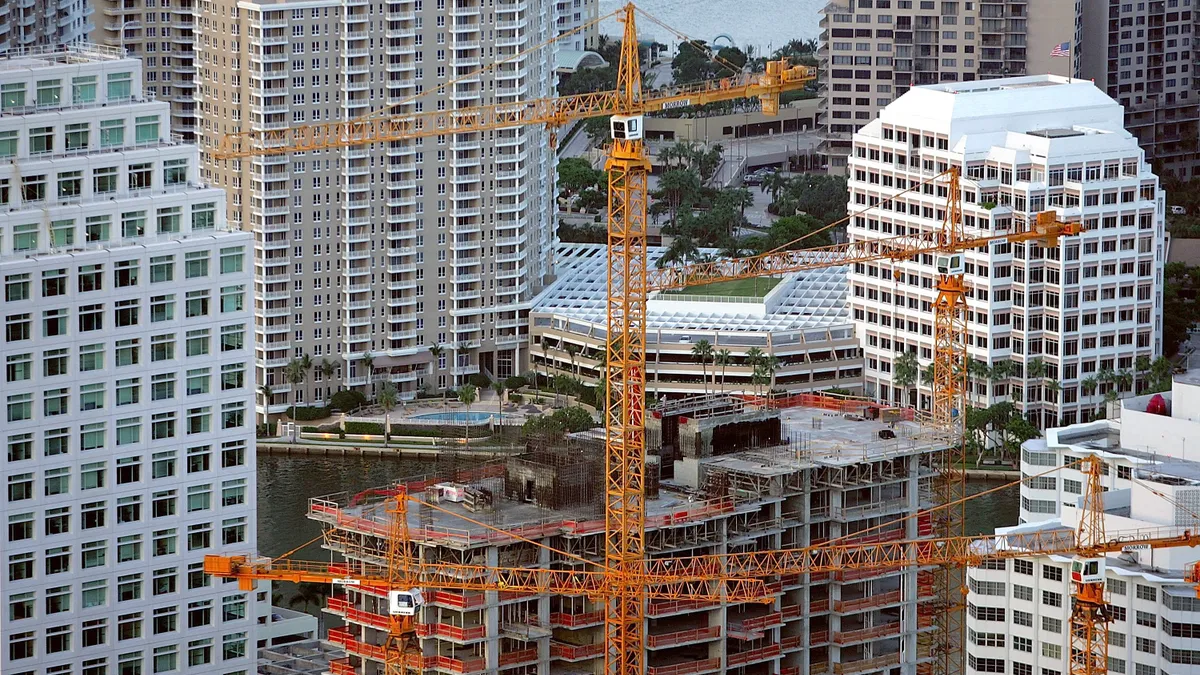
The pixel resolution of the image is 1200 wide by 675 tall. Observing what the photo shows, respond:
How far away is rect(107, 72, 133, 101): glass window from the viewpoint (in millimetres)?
161000

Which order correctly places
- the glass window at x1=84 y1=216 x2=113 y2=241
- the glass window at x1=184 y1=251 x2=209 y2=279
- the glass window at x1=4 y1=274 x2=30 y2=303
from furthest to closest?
the glass window at x1=184 y1=251 x2=209 y2=279 → the glass window at x1=84 y1=216 x2=113 y2=241 → the glass window at x1=4 y1=274 x2=30 y2=303

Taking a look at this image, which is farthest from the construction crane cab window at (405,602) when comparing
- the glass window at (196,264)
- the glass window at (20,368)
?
the glass window at (20,368)

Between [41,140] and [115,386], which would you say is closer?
[115,386]

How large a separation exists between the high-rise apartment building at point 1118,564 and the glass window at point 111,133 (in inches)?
1747

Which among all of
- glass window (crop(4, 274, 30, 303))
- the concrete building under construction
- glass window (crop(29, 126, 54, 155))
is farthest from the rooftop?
the concrete building under construction

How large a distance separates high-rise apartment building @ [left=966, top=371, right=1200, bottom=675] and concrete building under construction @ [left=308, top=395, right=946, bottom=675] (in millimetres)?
5301

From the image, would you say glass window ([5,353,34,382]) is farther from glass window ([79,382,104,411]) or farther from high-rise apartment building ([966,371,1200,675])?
high-rise apartment building ([966,371,1200,675])

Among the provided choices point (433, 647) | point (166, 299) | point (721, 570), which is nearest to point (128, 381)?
point (166, 299)

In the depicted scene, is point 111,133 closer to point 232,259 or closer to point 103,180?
point 103,180

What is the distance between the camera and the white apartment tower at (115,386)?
15488 centimetres

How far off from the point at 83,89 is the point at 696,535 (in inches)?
1343

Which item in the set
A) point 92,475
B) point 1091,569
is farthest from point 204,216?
point 1091,569

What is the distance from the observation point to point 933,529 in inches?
7387

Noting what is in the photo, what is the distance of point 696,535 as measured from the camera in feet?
557
